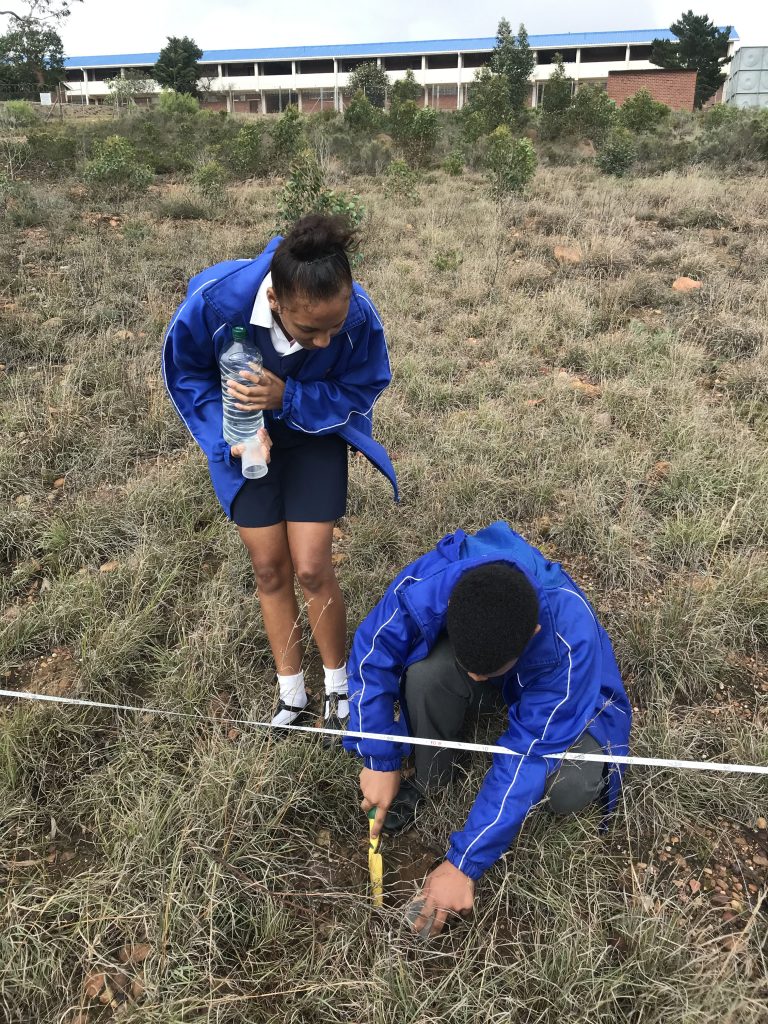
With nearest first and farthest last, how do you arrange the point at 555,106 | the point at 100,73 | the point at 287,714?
1. the point at 287,714
2. the point at 555,106
3. the point at 100,73

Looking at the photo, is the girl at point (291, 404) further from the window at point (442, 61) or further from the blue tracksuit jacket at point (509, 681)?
the window at point (442, 61)

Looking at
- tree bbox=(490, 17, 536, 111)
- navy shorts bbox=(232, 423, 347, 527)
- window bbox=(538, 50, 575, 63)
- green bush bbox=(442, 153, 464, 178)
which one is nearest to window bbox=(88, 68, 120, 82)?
window bbox=(538, 50, 575, 63)

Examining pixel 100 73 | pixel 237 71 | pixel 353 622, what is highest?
pixel 100 73

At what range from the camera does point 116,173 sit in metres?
8.34

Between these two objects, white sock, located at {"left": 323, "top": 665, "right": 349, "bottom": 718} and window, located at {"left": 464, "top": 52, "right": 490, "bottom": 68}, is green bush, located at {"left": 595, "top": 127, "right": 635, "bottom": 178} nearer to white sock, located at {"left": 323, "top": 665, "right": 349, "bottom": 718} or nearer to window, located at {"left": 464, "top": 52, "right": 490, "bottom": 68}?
white sock, located at {"left": 323, "top": 665, "right": 349, "bottom": 718}

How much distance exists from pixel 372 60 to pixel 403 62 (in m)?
2.33

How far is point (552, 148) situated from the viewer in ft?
42.9

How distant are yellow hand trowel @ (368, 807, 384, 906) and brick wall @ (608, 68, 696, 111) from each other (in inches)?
1353

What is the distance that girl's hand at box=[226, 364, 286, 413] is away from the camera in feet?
5.86

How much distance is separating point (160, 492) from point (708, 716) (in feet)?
7.82

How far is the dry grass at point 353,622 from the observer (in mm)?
1465

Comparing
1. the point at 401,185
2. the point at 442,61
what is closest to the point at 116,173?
the point at 401,185

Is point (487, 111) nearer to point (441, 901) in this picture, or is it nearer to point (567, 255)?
point (567, 255)

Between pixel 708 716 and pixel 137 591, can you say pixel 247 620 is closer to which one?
pixel 137 591
